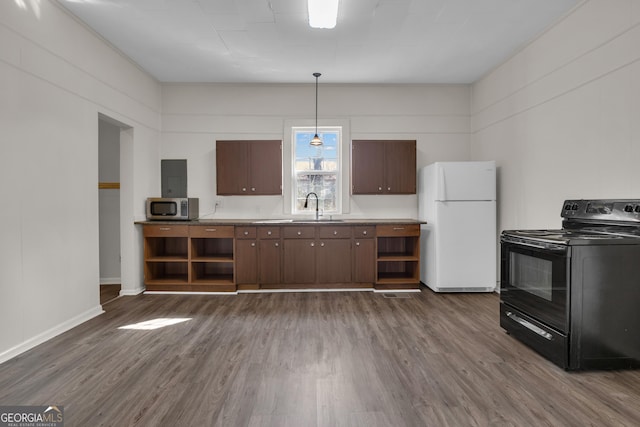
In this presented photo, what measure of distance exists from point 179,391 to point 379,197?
381 centimetres

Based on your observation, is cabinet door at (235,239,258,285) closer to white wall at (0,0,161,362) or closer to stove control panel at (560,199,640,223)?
white wall at (0,0,161,362)

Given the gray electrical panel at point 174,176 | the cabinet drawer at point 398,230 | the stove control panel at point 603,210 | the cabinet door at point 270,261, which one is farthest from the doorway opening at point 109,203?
the stove control panel at point 603,210

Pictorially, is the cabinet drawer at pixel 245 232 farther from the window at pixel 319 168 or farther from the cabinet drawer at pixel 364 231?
the cabinet drawer at pixel 364 231

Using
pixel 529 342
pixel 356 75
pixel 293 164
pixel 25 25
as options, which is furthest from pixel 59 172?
pixel 529 342

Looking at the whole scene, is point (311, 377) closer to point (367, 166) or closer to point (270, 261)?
point (270, 261)

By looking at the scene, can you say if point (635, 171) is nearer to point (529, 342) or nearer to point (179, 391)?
point (529, 342)

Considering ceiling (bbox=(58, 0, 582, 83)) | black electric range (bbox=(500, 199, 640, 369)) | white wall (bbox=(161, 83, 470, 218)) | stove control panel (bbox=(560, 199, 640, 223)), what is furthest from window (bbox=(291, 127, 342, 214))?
black electric range (bbox=(500, 199, 640, 369))

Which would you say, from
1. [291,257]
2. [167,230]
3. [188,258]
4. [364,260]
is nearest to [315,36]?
[291,257]

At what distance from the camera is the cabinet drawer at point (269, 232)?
4496 millimetres

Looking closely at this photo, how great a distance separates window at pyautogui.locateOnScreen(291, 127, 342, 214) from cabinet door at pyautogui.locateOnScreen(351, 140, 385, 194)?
33 cm

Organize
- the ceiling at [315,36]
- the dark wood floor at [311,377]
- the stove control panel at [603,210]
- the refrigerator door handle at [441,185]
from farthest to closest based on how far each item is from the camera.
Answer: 1. the refrigerator door handle at [441,185]
2. the ceiling at [315,36]
3. the stove control panel at [603,210]
4. the dark wood floor at [311,377]

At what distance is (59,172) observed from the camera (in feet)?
10.2

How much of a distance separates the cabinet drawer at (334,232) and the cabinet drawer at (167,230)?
1788mm

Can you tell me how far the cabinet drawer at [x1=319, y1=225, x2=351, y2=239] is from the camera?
4516 mm
